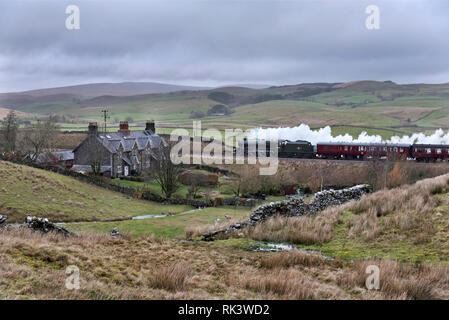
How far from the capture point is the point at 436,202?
56.7ft

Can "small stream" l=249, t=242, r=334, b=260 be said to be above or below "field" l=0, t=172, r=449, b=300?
below

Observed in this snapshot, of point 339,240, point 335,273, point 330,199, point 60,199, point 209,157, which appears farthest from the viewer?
point 209,157

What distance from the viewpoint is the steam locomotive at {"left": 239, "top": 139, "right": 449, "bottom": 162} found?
5959 centimetres

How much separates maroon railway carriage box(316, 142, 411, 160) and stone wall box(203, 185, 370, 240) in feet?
129

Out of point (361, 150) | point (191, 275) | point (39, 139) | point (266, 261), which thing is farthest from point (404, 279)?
point (39, 139)

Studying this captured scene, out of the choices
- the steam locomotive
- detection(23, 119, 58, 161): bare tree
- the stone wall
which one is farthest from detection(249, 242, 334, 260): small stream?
detection(23, 119, 58, 161): bare tree

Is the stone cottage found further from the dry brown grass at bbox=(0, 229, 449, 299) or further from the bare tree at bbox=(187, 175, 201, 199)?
the dry brown grass at bbox=(0, 229, 449, 299)

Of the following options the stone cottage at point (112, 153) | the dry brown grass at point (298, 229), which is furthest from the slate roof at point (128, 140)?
the dry brown grass at point (298, 229)

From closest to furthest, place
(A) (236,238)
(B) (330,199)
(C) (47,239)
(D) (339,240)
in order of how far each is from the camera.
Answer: (C) (47,239)
(D) (339,240)
(A) (236,238)
(B) (330,199)

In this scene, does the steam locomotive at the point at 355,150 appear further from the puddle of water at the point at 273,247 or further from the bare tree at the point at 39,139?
the puddle of water at the point at 273,247

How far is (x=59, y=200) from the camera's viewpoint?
38.1m
